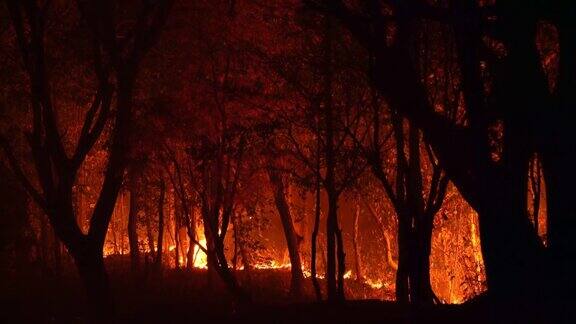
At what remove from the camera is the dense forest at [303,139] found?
611cm

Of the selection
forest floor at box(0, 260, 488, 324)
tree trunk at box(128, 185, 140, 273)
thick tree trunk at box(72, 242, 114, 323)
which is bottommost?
forest floor at box(0, 260, 488, 324)

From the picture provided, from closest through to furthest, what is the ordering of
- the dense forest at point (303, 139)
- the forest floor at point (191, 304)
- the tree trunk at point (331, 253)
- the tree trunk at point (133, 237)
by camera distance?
the dense forest at point (303, 139) → the forest floor at point (191, 304) → the tree trunk at point (331, 253) → the tree trunk at point (133, 237)

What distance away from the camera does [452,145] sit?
694cm

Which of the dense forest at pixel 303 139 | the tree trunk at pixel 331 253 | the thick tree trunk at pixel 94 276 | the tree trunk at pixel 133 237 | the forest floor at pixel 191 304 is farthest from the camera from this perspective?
the tree trunk at pixel 133 237

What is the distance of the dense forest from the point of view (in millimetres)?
6109

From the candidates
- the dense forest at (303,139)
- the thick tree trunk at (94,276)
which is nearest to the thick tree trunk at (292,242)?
the dense forest at (303,139)

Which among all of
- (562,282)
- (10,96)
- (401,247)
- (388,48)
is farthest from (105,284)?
(10,96)

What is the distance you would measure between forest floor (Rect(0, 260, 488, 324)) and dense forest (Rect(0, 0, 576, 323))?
0.08 metres

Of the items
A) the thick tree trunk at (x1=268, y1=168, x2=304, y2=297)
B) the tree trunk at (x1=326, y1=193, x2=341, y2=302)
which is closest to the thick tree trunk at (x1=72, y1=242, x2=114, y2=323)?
the tree trunk at (x1=326, y1=193, x2=341, y2=302)

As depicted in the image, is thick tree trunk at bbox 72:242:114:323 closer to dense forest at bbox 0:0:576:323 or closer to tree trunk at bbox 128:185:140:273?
dense forest at bbox 0:0:576:323

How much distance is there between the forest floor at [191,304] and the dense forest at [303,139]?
78 mm

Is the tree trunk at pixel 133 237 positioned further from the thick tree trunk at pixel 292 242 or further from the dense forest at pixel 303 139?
the thick tree trunk at pixel 292 242

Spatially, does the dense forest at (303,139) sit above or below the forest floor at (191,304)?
above

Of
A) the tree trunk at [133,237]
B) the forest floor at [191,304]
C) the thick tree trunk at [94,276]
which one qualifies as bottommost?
the forest floor at [191,304]
